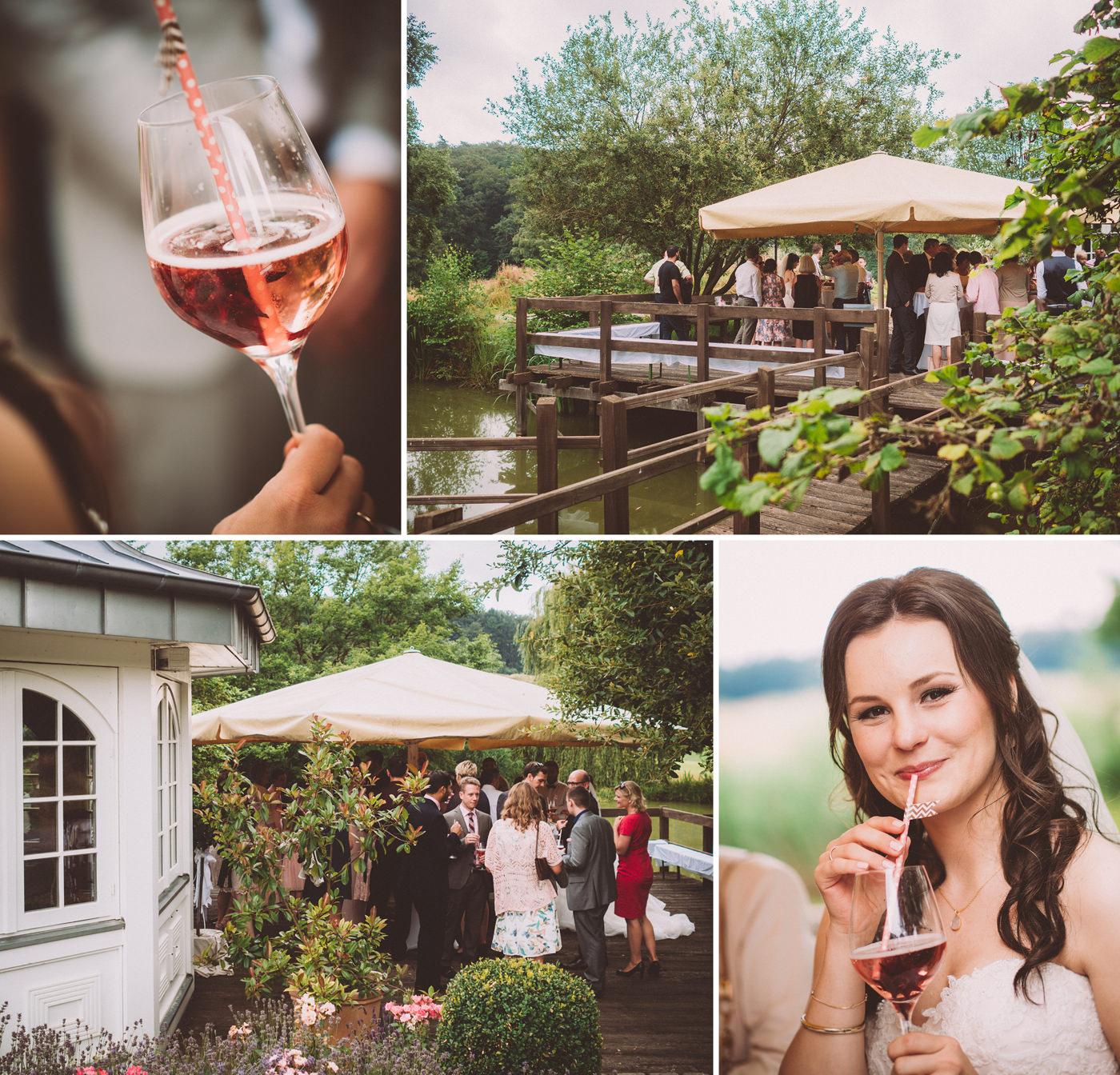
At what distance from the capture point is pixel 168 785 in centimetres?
411

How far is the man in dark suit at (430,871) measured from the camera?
3891 millimetres

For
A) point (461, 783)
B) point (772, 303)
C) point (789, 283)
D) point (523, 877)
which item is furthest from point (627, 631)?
point (789, 283)

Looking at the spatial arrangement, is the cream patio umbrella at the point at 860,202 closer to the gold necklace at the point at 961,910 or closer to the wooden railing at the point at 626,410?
the wooden railing at the point at 626,410

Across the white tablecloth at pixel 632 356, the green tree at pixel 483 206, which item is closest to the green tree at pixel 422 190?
the green tree at pixel 483 206

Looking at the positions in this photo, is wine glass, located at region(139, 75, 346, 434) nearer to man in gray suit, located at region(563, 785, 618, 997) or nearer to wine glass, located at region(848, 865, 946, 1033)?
wine glass, located at region(848, 865, 946, 1033)

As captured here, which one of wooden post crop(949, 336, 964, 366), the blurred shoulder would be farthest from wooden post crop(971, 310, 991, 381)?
the blurred shoulder

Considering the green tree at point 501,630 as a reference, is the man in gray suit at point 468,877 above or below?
below

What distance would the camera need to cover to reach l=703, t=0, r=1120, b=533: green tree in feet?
6.00

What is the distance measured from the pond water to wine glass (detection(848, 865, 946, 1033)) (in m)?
2.73

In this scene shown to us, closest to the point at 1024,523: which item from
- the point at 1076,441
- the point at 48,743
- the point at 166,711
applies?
the point at 1076,441

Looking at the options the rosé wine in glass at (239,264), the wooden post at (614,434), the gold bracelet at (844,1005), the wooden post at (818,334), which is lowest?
the gold bracelet at (844,1005)

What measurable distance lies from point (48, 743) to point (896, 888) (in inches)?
120

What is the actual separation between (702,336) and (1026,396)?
5.53 m

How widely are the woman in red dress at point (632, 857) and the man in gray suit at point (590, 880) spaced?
0.13ft
